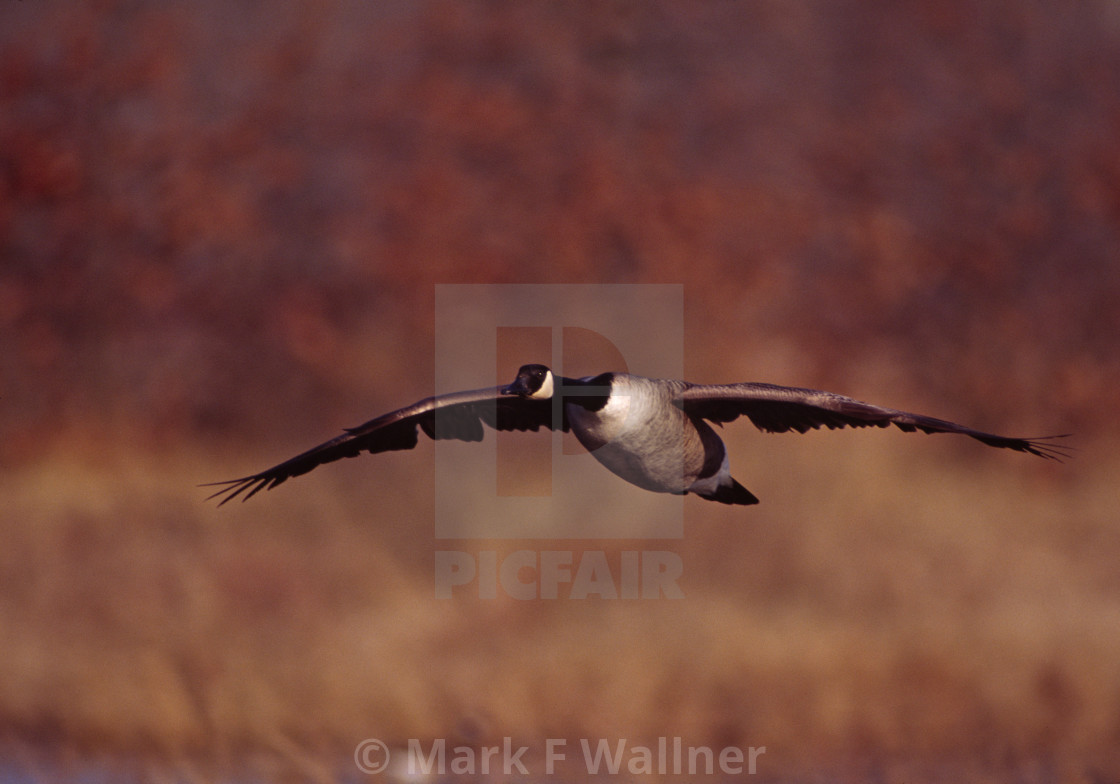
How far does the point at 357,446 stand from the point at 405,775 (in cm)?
181

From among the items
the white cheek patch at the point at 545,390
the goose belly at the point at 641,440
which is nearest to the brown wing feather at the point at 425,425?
the white cheek patch at the point at 545,390

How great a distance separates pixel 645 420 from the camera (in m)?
2.19

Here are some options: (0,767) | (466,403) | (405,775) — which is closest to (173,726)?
(0,767)

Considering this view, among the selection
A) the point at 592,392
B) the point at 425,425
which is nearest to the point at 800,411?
the point at 592,392

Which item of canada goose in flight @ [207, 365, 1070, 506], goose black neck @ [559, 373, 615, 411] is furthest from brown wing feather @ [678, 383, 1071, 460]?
goose black neck @ [559, 373, 615, 411]

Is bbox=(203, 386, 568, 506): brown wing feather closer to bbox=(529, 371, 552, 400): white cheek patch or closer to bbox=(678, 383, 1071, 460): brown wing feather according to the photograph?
bbox=(529, 371, 552, 400): white cheek patch

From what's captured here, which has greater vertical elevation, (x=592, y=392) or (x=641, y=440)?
(x=592, y=392)

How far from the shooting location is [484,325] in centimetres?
385

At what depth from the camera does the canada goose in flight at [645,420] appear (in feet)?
7.04

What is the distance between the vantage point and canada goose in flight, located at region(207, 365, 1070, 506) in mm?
2146

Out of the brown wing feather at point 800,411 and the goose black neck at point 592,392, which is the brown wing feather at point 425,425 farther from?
the brown wing feather at point 800,411

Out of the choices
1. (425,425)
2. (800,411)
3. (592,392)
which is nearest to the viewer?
(592,392)

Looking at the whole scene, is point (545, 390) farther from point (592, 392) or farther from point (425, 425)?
point (425, 425)

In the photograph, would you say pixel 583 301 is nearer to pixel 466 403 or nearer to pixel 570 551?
pixel 570 551
